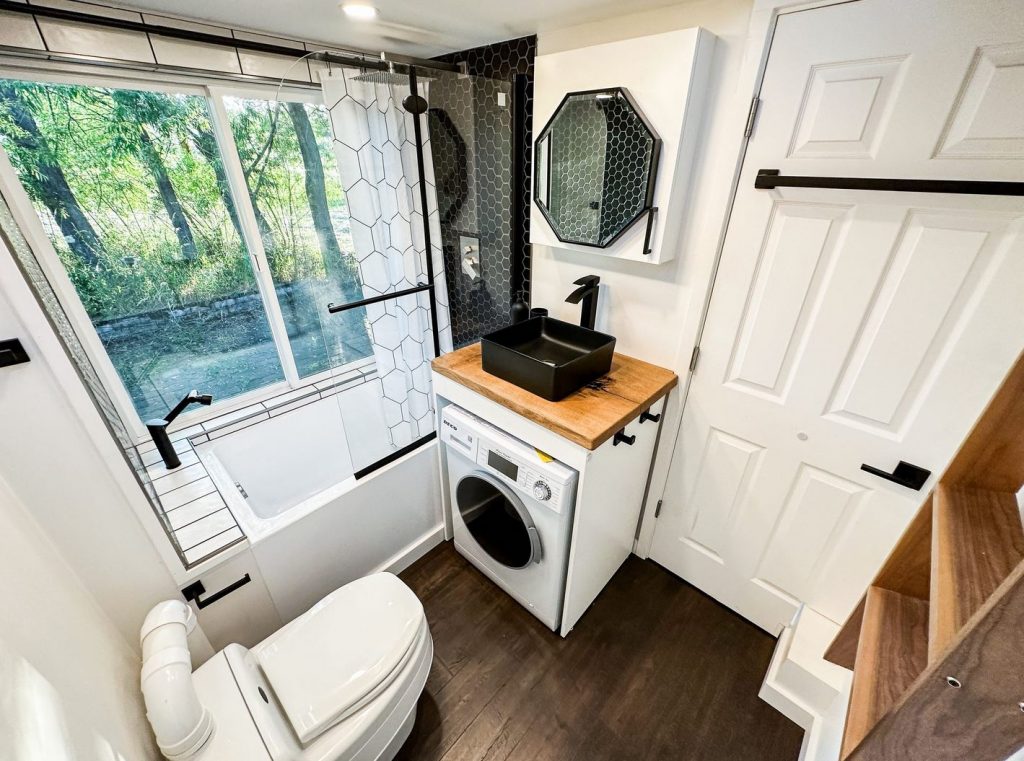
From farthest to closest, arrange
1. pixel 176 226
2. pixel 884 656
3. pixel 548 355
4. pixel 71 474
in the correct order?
pixel 176 226, pixel 548 355, pixel 71 474, pixel 884 656

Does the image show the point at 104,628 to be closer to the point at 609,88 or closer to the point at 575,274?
the point at 575,274

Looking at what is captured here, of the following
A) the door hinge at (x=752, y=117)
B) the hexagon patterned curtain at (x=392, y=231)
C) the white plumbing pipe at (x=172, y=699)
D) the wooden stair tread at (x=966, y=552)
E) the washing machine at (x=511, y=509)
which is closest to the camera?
the wooden stair tread at (x=966, y=552)

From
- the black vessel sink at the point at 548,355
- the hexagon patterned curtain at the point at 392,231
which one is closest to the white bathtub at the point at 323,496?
the hexagon patterned curtain at the point at 392,231

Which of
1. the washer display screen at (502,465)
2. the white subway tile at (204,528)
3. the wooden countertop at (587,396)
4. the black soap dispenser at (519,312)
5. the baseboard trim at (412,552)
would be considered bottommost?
the baseboard trim at (412,552)

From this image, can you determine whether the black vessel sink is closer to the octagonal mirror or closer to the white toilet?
the octagonal mirror

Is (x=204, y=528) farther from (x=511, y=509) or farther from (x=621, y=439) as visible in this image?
(x=621, y=439)

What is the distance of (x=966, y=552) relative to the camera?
62 cm

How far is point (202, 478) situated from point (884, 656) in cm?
218

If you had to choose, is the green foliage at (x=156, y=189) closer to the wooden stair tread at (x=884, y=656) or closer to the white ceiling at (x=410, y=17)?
the white ceiling at (x=410, y=17)

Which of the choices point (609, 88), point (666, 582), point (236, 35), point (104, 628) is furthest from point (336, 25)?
point (666, 582)

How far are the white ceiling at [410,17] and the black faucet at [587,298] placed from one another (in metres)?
0.81

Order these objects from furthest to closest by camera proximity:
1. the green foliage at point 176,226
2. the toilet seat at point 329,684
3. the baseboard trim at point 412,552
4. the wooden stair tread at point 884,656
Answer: the baseboard trim at point 412,552, the green foliage at point 176,226, the toilet seat at point 329,684, the wooden stair tread at point 884,656

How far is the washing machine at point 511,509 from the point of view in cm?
132

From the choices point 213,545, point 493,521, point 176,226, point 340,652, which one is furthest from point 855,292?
point 176,226
